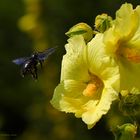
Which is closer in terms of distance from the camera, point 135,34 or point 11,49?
point 135,34

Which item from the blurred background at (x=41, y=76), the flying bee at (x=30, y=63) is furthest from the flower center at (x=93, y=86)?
the blurred background at (x=41, y=76)

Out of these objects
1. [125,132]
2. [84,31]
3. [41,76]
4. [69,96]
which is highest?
[84,31]

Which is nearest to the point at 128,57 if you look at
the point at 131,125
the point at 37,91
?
the point at 131,125

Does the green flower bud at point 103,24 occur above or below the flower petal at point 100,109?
above

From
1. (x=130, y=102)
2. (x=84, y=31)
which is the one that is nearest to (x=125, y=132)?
(x=130, y=102)

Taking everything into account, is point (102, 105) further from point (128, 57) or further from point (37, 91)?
point (37, 91)

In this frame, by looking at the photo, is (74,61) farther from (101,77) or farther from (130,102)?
(130,102)

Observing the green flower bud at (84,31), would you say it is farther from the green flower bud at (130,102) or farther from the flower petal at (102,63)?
the green flower bud at (130,102)
